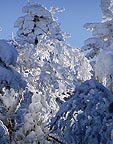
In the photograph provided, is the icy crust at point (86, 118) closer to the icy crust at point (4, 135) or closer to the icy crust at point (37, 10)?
the icy crust at point (4, 135)

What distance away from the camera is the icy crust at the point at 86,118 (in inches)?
265

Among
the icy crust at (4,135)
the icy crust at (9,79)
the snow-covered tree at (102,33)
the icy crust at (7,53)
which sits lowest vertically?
the icy crust at (4,135)

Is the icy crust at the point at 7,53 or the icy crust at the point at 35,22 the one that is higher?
the icy crust at the point at 35,22

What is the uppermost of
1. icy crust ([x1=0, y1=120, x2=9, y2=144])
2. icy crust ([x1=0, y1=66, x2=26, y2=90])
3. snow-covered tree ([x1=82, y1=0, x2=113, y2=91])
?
snow-covered tree ([x1=82, y1=0, x2=113, y2=91])

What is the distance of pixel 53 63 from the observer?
1792 cm

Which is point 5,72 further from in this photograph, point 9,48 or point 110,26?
point 110,26

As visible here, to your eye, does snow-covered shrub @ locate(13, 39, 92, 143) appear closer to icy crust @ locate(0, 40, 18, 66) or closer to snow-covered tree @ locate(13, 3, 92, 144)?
snow-covered tree @ locate(13, 3, 92, 144)

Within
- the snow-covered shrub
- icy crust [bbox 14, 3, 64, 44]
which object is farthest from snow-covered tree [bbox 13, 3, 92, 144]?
icy crust [bbox 14, 3, 64, 44]

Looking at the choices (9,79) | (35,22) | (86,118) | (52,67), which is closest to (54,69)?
(52,67)

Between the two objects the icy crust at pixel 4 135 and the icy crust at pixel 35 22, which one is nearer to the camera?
the icy crust at pixel 4 135

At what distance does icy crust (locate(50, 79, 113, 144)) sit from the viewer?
22.1ft

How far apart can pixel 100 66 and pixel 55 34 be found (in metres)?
16.5

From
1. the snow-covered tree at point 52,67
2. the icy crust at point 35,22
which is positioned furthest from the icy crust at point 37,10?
the snow-covered tree at point 52,67

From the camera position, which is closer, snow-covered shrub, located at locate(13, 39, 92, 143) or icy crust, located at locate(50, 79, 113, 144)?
icy crust, located at locate(50, 79, 113, 144)
